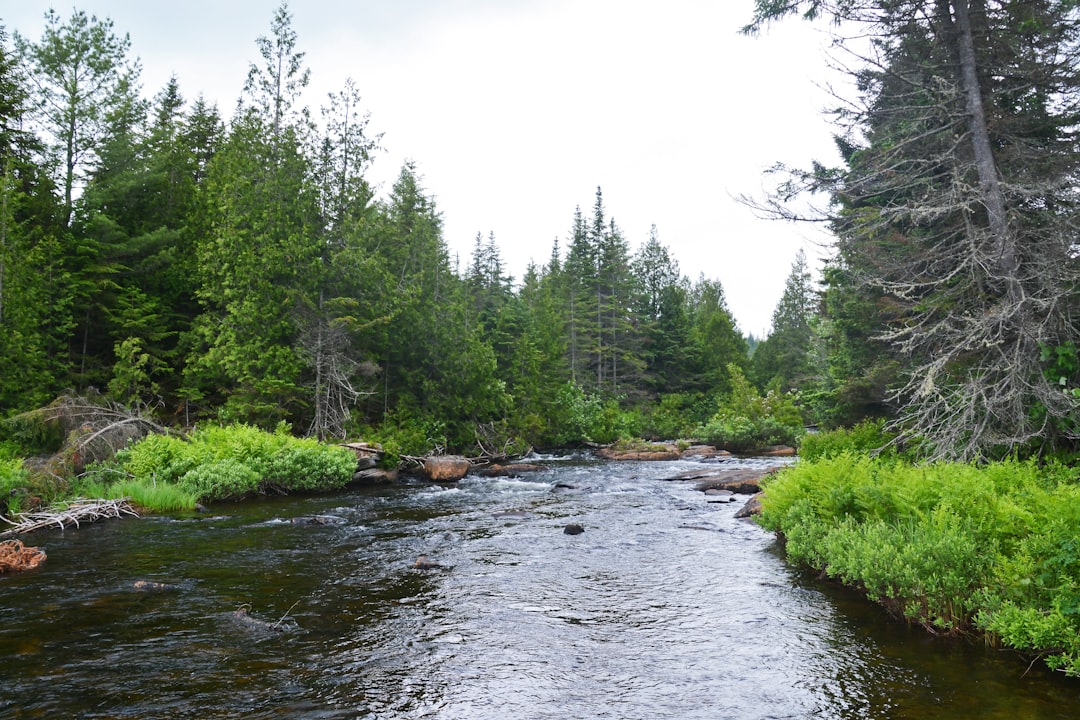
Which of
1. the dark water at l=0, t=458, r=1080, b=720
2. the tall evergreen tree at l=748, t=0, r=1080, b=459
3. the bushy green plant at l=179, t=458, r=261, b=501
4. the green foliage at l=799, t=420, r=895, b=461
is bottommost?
the dark water at l=0, t=458, r=1080, b=720

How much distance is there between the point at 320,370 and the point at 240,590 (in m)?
17.3

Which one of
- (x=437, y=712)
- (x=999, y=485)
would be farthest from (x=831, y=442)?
(x=437, y=712)

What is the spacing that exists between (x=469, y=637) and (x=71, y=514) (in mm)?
11481

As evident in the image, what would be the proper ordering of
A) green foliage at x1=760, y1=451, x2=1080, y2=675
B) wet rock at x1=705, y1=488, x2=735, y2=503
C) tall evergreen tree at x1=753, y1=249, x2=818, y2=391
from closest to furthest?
1. green foliage at x1=760, y1=451, x2=1080, y2=675
2. wet rock at x1=705, y1=488, x2=735, y2=503
3. tall evergreen tree at x1=753, y1=249, x2=818, y2=391

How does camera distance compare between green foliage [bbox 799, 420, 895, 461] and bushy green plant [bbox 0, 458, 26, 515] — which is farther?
green foliage [bbox 799, 420, 895, 461]

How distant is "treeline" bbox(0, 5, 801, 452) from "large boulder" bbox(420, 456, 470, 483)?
7.81 feet

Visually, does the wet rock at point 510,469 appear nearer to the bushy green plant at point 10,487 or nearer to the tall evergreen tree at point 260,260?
the tall evergreen tree at point 260,260

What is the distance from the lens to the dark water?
5898mm

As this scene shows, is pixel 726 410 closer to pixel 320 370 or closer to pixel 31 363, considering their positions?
pixel 320 370

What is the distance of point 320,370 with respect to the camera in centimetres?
2600

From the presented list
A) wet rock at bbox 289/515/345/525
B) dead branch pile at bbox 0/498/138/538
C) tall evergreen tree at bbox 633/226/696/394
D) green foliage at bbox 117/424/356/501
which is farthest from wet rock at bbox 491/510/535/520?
tall evergreen tree at bbox 633/226/696/394

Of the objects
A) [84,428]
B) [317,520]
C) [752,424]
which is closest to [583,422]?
[752,424]

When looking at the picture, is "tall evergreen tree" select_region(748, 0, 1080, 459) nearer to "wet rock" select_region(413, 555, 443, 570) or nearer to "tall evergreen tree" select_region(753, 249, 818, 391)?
"wet rock" select_region(413, 555, 443, 570)

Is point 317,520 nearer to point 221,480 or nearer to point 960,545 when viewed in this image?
point 221,480
